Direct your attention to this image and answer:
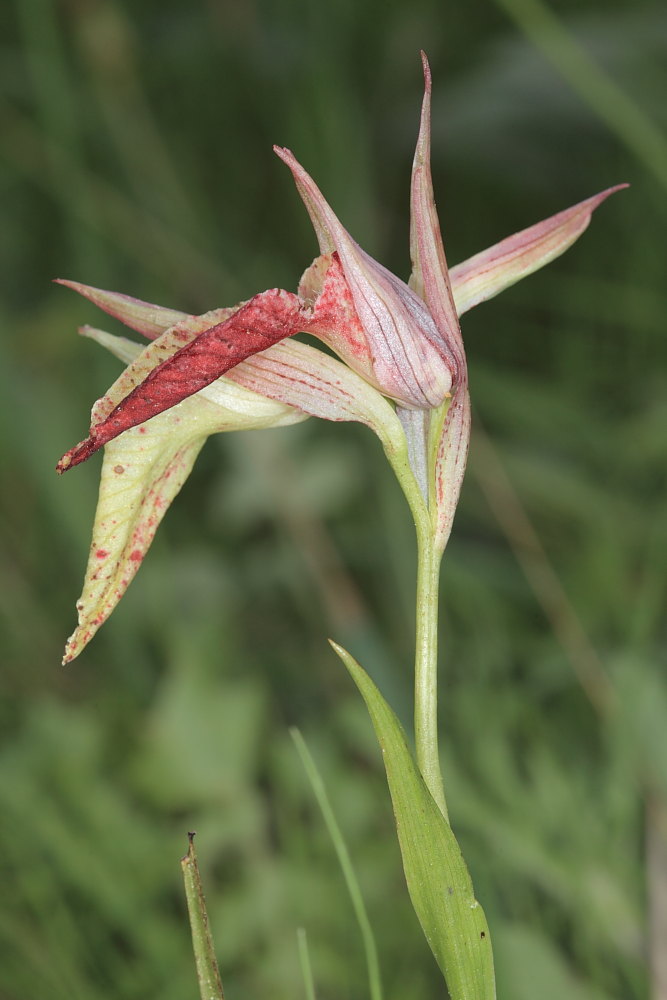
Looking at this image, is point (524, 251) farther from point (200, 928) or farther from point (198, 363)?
point (200, 928)

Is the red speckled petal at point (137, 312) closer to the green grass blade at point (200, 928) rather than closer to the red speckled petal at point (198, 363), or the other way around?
the red speckled petal at point (198, 363)

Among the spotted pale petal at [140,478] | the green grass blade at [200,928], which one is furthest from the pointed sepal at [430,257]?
the green grass blade at [200,928]

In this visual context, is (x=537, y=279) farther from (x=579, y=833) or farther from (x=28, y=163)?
(x=579, y=833)

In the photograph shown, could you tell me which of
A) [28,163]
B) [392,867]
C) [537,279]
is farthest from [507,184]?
[392,867]

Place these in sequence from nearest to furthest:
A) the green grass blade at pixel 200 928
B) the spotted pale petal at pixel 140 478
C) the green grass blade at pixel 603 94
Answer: the green grass blade at pixel 200 928, the spotted pale petal at pixel 140 478, the green grass blade at pixel 603 94

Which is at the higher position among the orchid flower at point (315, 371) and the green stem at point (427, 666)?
the orchid flower at point (315, 371)

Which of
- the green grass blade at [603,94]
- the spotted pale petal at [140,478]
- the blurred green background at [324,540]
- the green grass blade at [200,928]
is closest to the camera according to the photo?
the green grass blade at [200,928]

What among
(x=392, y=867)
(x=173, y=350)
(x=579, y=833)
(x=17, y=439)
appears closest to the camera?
(x=173, y=350)

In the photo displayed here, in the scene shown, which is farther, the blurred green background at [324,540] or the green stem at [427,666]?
the blurred green background at [324,540]
